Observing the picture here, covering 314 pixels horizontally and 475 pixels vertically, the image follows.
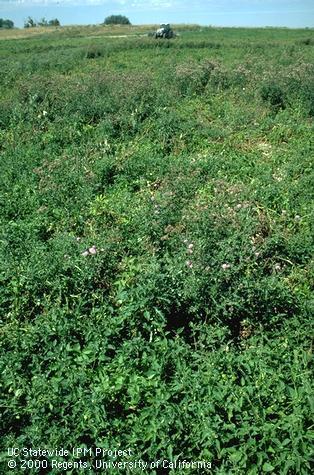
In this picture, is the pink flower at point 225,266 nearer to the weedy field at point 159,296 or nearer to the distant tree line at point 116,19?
the weedy field at point 159,296

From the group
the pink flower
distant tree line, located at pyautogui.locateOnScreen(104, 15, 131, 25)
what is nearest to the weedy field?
the pink flower

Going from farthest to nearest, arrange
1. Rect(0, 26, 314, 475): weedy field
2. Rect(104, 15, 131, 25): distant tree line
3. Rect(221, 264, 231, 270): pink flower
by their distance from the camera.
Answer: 1. Rect(104, 15, 131, 25): distant tree line
2. Rect(221, 264, 231, 270): pink flower
3. Rect(0, 26, 314, 475): weedy field

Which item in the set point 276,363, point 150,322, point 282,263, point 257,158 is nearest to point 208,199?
point 282,263

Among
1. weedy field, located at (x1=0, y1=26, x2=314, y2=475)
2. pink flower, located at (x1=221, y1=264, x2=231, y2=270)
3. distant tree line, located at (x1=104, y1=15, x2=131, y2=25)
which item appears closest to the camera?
weedy field, located at (x1=0, y1=26, x2=314, y2=475)

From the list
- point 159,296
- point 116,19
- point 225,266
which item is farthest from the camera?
point 116,19

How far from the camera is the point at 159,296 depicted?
3.54 m

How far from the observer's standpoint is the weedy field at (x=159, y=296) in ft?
8.59

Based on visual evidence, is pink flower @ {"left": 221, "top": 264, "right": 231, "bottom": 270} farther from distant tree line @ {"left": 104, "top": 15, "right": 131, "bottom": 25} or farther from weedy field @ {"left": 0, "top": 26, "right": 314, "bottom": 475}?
distant tree line @ {"left": 104, "top": 15, "right": 131, "bottom": 25}

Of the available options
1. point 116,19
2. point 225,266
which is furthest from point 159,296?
point 116,19

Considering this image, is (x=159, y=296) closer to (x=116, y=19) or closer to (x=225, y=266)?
(x=225, y=266)

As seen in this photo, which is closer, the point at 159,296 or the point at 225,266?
the point at 159,296

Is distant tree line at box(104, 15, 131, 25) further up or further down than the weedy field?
further up

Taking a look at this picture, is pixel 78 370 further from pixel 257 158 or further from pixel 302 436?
pixel 257 158

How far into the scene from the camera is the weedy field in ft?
8.59
